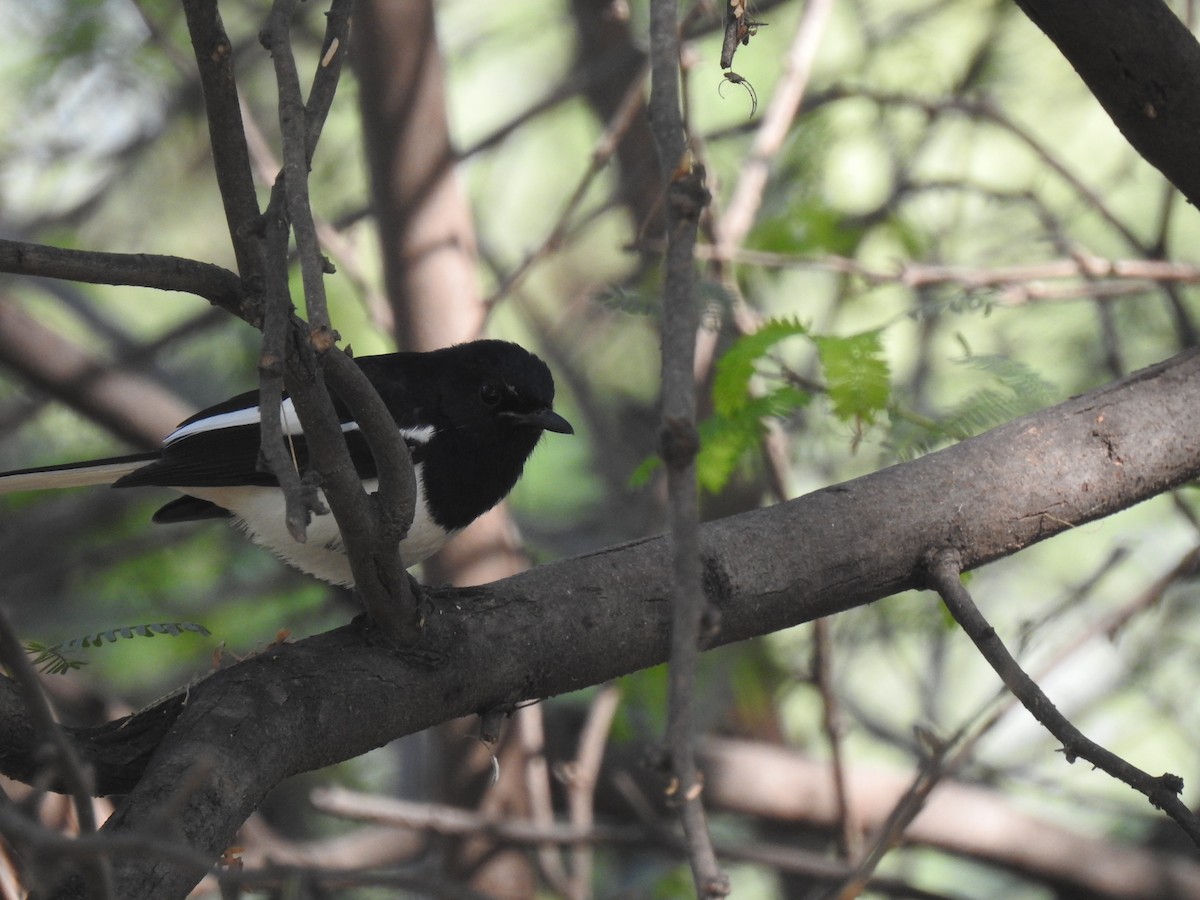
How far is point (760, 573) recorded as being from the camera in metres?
2.16

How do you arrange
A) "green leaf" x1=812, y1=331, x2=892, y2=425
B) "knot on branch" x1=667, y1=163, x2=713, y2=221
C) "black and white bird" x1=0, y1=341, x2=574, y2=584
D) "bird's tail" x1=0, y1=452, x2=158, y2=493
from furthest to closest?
"black and white bird" x1=0, y1=341, x2=574, y2=584
"bird's tail" x1=0, y1=452, x2=158, y2=493
"green leaf" x1=812, y1=331, x2=892, y2=425
"knot on branch" x1=667, y1=163, x2=713, y2=221

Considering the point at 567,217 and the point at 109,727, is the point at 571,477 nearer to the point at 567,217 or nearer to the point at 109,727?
the point at 567,217

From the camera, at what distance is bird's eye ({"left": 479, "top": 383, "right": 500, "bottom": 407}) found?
3035mm

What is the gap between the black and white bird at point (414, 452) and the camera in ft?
9.32

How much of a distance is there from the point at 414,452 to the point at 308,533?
0.31 m

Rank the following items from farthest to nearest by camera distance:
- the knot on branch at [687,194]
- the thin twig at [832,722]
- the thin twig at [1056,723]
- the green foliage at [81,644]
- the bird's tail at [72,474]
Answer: the thin twig at [832,722]
the bird's tail at [72,474]
the green foliage at [81,644]
the thin twig at [1056,723]
the knot on branch at [687,194]

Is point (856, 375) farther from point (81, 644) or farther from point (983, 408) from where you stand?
point (81, 644)

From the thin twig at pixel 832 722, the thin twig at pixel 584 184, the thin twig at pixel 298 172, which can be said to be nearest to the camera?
the thin twig at pixel 298 172

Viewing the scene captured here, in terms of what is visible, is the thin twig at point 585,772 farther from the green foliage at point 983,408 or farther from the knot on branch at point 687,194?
the knot on branch at point 687,194

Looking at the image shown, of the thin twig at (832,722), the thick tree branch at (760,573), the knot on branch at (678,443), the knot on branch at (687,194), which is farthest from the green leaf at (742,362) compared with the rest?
the knot on branch at (678,443)

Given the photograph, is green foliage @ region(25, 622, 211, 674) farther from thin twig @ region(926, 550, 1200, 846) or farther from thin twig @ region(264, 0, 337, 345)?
thin twig @ region(926, 550, 1200, 846)

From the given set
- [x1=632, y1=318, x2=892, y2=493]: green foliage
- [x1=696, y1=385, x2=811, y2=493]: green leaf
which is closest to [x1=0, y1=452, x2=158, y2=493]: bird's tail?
[x1=632, y1=318, x2=892, y2=493]: green foliage

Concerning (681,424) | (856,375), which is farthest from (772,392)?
(681,424)

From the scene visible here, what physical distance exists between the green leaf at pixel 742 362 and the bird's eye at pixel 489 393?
581 millimetres
